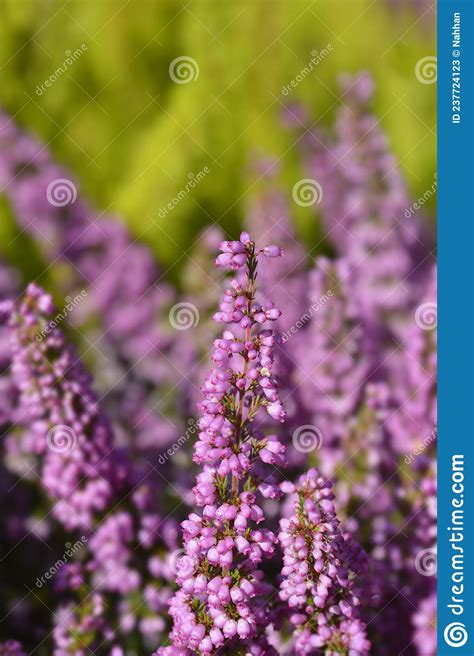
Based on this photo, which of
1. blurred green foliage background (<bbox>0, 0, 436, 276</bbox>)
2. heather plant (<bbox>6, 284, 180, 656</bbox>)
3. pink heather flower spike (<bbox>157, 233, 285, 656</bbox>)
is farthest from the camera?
blurred green foliage background (<bbox>0, 0, 436, 276</bbox>)

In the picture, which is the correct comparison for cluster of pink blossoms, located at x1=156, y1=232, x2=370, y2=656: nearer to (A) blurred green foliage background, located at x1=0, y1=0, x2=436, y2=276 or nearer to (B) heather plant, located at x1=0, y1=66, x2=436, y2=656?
(B) heather plant, located at x1=0, y1=66, x2=436, y2=656

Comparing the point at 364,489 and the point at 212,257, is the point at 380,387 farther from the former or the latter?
the point at 212,257

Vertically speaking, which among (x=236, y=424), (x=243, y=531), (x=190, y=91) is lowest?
(x=243, y=531)

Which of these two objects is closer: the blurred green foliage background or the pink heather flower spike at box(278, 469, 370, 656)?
the pink heather flower spike at box(278, 469, 370, 656)

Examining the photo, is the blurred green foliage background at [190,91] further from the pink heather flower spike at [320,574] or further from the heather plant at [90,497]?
the pink heather flower spike at [320,574]
